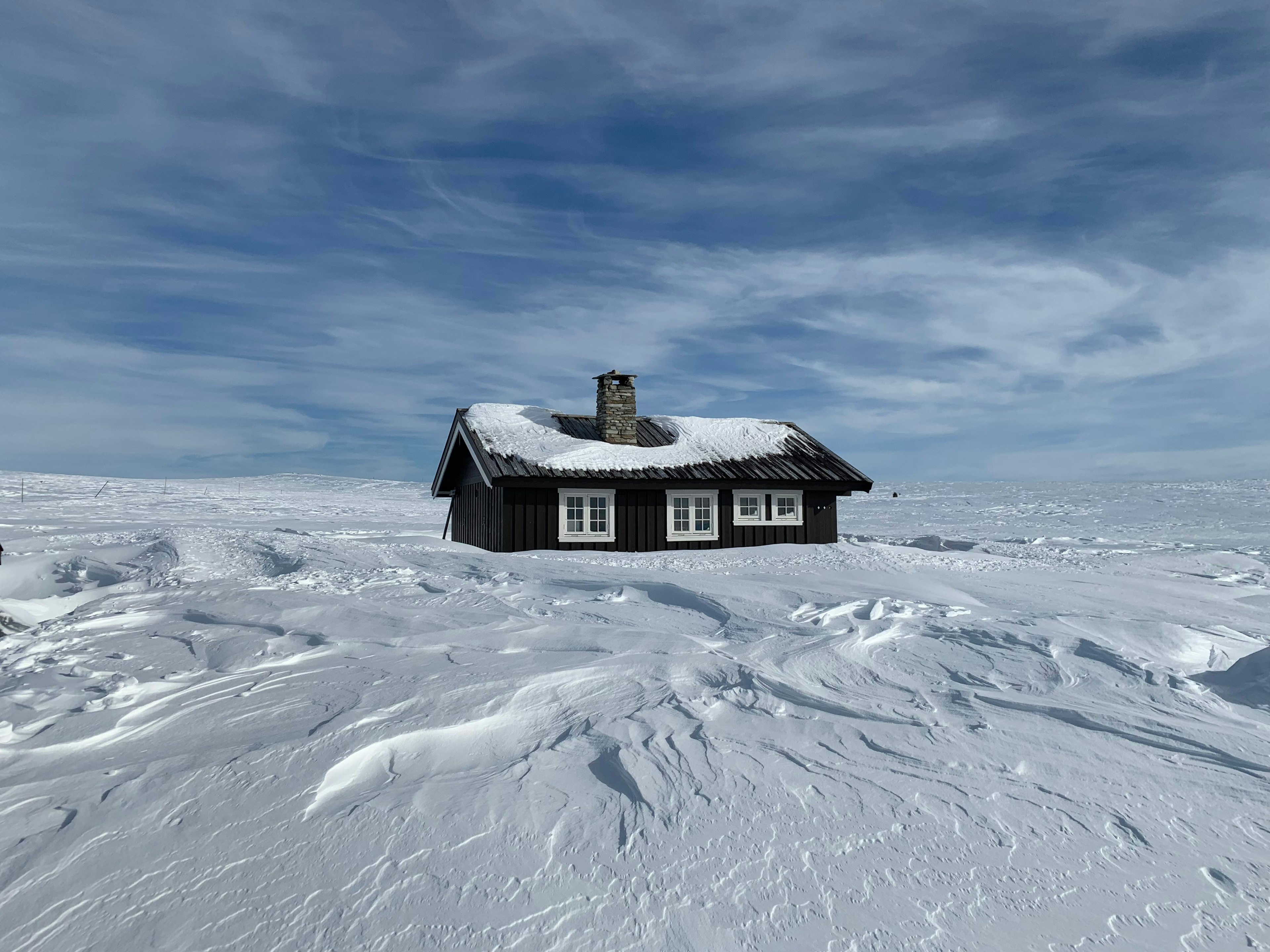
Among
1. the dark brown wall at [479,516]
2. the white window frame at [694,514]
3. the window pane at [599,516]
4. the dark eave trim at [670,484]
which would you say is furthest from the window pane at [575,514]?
the white window frame at [694,514]

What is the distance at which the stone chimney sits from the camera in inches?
800

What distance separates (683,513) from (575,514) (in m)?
2.64

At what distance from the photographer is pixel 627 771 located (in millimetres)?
4867

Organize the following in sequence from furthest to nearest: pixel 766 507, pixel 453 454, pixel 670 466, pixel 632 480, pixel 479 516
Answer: pixel 453 454 < pixel 479 516 < pixel 766 507 < pixel 670 466 < pixel 632 480

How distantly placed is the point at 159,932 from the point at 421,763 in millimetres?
1755

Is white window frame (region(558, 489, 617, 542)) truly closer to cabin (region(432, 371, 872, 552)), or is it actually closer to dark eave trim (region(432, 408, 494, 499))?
cabin (region(432, 371, 872, 552))

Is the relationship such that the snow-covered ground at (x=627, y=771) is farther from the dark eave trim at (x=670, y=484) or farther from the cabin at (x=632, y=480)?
the cabin at (x=632, y=480)

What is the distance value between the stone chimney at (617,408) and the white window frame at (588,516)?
2219 mm

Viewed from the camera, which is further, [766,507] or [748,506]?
[766,507]

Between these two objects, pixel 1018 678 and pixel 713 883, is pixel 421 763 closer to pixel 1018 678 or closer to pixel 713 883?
pixel 713 883

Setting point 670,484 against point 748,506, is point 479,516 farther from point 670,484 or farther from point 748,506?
point 748,506

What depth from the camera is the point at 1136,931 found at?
343 cm

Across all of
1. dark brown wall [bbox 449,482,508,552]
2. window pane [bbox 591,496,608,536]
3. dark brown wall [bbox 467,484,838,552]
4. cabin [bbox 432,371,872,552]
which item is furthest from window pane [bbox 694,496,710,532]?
dark brown wall [bbox 449,482,508,552]

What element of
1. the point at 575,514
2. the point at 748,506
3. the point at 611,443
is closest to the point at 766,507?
the point at 748,506
